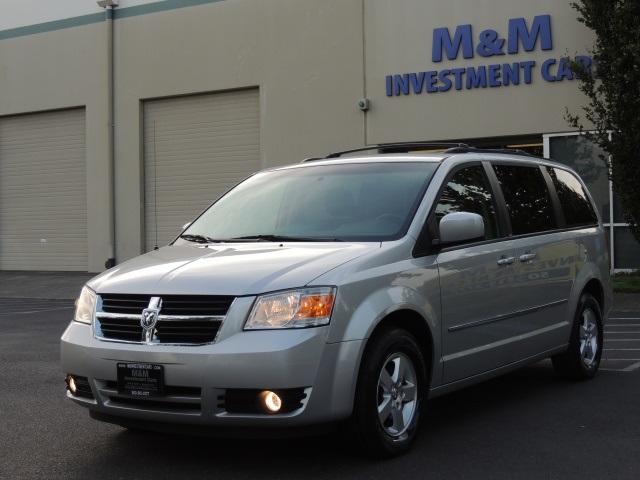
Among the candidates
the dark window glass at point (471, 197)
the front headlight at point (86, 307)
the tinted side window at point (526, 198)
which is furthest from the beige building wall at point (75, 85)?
the front headlight at point (86, 307)

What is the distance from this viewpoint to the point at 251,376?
15.8 feet

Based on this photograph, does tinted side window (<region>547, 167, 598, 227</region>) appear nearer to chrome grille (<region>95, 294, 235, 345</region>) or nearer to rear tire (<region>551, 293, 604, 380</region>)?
rear tire (<region>551, 293, 604, 380</region>)

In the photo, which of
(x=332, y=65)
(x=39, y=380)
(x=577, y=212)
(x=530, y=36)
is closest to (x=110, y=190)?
(x=332, y=65)

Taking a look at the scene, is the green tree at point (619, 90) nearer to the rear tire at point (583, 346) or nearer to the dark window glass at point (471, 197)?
the rear tire at point (583, 346)

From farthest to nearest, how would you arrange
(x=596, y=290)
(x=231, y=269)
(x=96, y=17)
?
(x=96, y=17) → (x=596, y=290) → (x=231, y=269)

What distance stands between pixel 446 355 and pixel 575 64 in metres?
12.9

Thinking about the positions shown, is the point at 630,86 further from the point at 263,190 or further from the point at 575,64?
the point at 263,190

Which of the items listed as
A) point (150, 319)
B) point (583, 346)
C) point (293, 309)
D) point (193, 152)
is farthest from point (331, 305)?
point (193, 152)

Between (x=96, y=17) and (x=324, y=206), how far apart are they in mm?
20555

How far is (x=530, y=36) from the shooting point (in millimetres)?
19250

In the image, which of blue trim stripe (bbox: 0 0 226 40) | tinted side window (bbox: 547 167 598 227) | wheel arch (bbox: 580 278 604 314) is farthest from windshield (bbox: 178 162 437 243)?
blue trim stripe (bbox: 0 0 226 40)

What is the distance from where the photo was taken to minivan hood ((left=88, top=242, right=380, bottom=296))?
504 centimetres

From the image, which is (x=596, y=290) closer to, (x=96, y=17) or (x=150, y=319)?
(x=150, y=319)

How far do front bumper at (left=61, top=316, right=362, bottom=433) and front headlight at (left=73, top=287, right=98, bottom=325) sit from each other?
1.60ft
